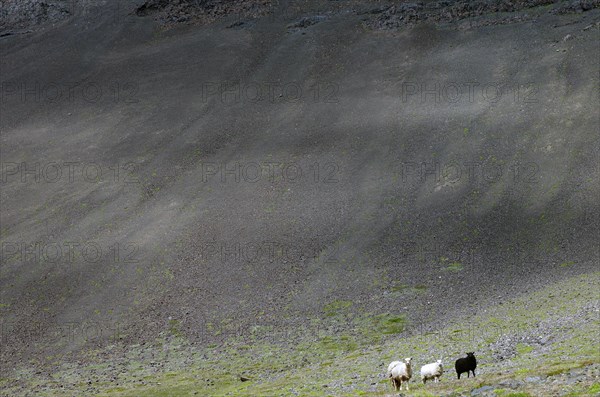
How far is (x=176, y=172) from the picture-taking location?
247 feet

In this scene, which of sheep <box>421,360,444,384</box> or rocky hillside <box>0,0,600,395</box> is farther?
rocky hillside <box>0,0,600,395</box>

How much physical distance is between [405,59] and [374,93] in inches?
288

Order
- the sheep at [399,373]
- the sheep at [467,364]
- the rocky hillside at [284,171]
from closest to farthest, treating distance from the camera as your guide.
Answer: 1. the sheep at [399,373]
2. the sheep at [467,364]
3. the rocky hillside at [284,171]

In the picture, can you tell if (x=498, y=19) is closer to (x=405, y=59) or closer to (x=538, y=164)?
(x=405, y=59)

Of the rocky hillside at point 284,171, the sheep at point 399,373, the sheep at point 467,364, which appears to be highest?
the sheep at point 399,373

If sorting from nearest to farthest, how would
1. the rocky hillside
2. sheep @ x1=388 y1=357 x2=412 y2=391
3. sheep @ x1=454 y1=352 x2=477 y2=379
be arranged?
sheep @ x1=388 y1=357 x2=412 y2=391 < sheep @ x1=454 y1=352 x2=477 y2=379 < the rocky hillside

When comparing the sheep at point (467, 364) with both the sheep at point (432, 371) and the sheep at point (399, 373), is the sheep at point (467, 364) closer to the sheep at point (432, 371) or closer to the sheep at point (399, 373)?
the sheep at point (432, 371)

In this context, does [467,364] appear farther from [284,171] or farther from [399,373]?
[284,171]

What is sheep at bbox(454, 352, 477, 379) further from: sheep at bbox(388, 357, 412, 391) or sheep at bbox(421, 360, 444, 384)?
sheep at bbox(388, 357, 412, 391)

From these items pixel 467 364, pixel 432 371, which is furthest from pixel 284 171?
pixel 467 364

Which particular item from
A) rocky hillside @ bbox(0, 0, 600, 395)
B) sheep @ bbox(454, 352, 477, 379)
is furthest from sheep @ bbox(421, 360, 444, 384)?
rocky hillside @ bbox(0, 0, 600, 395)

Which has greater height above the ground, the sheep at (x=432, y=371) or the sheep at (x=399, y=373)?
the sheep at (x=399, y=373)

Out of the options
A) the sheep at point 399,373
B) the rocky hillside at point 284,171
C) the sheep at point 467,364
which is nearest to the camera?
the sheep at point 399,373

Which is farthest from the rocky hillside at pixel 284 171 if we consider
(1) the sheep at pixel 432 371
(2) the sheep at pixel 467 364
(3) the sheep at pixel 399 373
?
(2) the sheep at pixel 467 364
